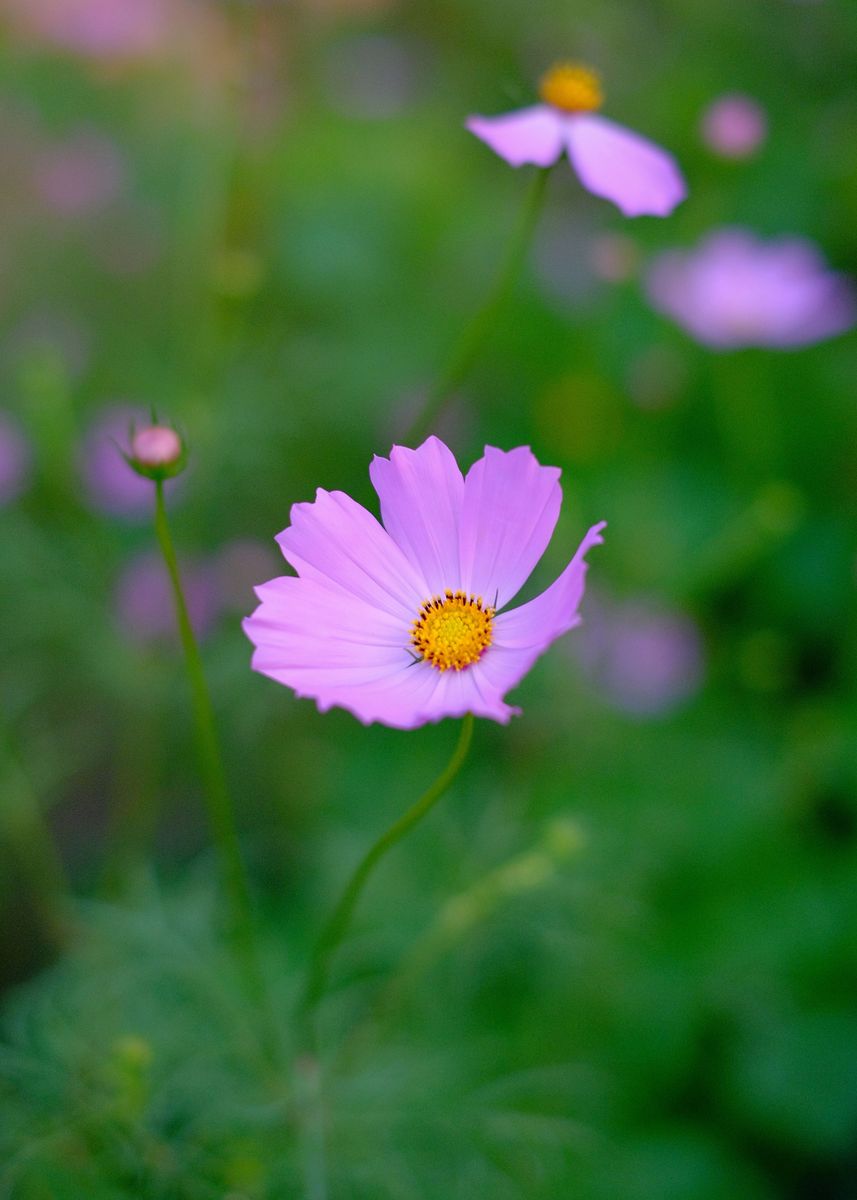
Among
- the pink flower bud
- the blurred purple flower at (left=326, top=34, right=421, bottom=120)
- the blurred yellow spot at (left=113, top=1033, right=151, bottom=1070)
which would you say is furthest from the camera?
the blurred purple flower at (left=326, top=34, right=421, bottom=120)

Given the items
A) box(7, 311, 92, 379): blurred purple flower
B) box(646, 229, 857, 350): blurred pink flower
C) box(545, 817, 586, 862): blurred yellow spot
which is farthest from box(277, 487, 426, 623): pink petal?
box(7, 311, 92, 379): blurred purple flower

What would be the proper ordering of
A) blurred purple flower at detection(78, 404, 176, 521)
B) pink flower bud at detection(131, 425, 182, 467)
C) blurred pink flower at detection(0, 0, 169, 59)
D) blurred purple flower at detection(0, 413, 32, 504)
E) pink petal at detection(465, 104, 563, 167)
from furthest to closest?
blurred pink flower at detection(0, 0, 169, 59) < blurred purple flower at detection(78, 404, 176, 521) < blurred purple flower at detection(0, 413, 32, 504) < pink petal at detection(465, 104, 563, 167) < pink flower bud at detection(131, 425, 182, 467)

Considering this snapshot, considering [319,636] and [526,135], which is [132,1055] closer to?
[319,636]

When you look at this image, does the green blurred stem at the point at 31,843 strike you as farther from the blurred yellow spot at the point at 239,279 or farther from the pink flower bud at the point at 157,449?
the pink flower bud at the point at 157,449

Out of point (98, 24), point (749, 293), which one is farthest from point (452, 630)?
point (98, 24)

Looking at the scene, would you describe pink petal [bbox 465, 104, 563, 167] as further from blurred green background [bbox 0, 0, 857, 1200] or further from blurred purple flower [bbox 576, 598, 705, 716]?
blurred purple flower [bbox 576, 598, 705, 716]

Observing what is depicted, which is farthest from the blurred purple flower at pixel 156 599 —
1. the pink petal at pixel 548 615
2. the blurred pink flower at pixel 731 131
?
the blurred pink flower at pixel 731 131

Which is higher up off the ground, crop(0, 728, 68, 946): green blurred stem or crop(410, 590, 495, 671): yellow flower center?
crop(0, 728, 68, 946): green blurred stem

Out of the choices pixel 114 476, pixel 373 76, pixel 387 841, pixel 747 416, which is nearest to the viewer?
pixel 387 841
